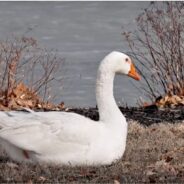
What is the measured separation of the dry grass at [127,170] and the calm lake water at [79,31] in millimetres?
5735

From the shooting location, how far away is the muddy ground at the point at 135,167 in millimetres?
7168

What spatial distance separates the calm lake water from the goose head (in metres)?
5.99

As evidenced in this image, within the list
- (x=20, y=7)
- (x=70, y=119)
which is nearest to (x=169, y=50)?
(x=70, y=119)

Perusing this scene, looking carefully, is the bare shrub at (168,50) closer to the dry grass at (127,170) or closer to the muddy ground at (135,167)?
the muddy ground at (135,167)

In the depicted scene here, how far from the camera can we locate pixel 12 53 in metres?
12.2

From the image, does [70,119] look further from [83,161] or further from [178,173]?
[178,173]

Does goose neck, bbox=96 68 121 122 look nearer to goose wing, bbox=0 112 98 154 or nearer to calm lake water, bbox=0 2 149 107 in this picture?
goose wing, bbox=0 112 98 154

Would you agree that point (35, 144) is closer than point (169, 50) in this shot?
Yes

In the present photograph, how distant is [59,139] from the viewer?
7.59 metres

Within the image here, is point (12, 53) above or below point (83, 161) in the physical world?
above

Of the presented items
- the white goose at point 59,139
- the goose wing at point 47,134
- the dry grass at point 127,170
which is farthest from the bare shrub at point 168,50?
the goose wing at point 47,134

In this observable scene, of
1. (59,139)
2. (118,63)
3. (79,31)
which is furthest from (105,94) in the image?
(79,31)

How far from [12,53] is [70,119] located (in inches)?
183

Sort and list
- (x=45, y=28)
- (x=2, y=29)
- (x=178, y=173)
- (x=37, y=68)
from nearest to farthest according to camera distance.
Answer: (x=178, y=173) < (x=37, y=68) < (x=2, y=29) < (x=45, y=28)
